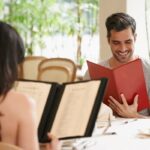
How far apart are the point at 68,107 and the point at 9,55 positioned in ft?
1.33

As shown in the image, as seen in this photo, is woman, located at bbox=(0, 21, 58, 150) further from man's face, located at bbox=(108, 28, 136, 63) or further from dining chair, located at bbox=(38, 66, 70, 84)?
dining chair, located at bbox=(38, 66, 70, 84)

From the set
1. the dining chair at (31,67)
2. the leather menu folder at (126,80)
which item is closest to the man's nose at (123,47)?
the leather menu folder at (126,80)

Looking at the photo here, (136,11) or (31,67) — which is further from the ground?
(136,11)

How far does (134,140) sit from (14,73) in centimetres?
73

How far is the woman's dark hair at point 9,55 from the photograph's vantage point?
1.35m

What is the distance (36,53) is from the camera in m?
5.80

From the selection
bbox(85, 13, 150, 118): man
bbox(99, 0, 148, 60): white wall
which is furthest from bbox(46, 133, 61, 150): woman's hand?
bbox(99, 0, 148, 60): white wall

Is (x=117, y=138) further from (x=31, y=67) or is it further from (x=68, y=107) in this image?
(x=31, y=67)

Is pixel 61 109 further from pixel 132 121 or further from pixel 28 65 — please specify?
pixel 28 65

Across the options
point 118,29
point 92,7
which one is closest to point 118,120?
point 118,29

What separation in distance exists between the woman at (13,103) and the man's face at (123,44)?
4.40 ft

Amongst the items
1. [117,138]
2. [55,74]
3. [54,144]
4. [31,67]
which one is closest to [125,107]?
[117,138]

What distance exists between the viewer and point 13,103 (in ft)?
4.63

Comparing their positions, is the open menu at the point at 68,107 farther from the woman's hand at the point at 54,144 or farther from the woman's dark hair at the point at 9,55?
the woman's dark hair at the point at 9,55
